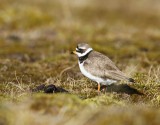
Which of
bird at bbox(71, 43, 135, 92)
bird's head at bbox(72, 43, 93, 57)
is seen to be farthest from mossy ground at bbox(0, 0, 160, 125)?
bird's head at bbox(72, 43, 93, 57)

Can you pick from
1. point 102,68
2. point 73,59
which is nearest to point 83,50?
point 102,68

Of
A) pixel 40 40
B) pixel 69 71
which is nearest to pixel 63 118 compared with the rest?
pixel 69 71

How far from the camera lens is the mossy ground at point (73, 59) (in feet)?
28.7

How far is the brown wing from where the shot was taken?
12.6 metres

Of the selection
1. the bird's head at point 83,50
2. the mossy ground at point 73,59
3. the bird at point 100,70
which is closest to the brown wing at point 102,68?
the bird at point 100,70

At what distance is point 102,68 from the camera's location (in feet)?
42.0

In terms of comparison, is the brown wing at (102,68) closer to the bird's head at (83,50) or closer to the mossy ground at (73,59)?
the bird's head at (83,50)

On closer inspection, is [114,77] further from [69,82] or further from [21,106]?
[21,106]

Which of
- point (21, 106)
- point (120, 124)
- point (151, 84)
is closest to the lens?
point (120, 124)

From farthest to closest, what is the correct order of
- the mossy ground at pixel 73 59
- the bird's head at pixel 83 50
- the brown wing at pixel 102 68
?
the bird's head at pixel 83 50 → the brown wing at pixel 102 68 → the mossy ground at pixel 73 59

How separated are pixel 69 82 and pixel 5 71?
3.20 meters

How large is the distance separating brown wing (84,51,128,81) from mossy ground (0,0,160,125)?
1.59 ft

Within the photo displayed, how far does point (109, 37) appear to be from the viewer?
2581 centimetres

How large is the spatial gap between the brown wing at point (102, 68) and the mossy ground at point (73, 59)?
49 centimetres
